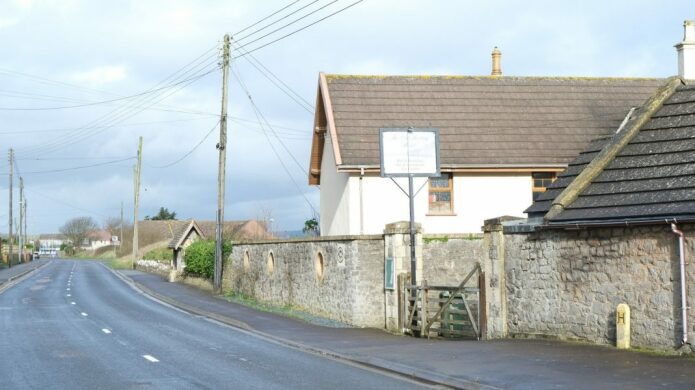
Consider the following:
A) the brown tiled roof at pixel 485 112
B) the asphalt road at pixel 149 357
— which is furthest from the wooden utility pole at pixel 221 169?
the asphalt road at pixel 149 357

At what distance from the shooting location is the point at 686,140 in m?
16.7

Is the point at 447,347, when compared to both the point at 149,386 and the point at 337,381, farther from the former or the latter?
the point at 149,386

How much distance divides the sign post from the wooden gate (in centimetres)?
261

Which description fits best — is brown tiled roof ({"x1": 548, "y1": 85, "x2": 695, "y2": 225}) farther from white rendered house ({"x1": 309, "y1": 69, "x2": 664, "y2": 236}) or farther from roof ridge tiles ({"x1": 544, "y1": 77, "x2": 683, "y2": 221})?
white rendered house ({"x1": 309, "y1": 69, "x2": 664, "y2": 236})

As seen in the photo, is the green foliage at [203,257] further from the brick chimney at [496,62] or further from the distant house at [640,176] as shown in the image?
the distant house at [640,176]

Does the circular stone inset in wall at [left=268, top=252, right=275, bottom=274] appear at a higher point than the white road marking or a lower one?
higher

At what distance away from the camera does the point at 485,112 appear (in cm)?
3503

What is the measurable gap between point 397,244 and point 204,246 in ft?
76.6

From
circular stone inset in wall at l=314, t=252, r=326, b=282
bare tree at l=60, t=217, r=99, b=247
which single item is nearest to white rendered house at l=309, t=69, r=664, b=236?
circular stone inset in wall at l=314, t=252, r=326, b=282

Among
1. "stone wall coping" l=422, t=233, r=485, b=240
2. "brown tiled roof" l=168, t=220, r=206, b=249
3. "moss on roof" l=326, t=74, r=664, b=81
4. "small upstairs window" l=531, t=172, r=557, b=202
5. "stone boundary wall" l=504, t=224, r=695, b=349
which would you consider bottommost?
"stone boundary wall" l=504, t=224, r=695, b=349

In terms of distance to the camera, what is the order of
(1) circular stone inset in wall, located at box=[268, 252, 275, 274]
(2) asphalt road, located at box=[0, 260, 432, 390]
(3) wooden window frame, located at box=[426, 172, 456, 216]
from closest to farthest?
(2) asphalt road, located at box=[0, 260, 432, 390] → (1) circular stone inset in wall, located at box=[268, 252, 275, 274] → (3) wooden window frame, located at box=[426, 172, 456, 216]

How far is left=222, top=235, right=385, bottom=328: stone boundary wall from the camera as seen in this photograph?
2308cm

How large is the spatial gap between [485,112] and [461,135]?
2.10 m

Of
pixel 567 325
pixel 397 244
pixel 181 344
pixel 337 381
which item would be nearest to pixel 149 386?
pixel 337 381
